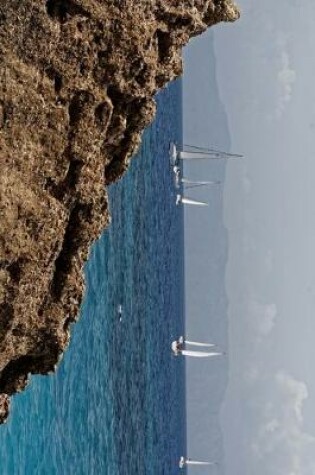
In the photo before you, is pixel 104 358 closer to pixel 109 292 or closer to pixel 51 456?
pixel 109 292

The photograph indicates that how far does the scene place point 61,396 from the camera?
2292cm

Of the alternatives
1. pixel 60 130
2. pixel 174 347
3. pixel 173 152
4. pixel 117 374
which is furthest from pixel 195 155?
pixel 60 130

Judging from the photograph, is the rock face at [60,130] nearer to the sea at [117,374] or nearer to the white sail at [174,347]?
the sea at [117,374]

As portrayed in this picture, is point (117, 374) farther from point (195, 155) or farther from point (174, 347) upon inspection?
point (195, 155)

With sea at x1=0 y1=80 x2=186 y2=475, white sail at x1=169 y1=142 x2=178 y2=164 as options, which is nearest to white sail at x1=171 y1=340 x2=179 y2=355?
sea at x1=0 y1=80 x2=186 y2=475

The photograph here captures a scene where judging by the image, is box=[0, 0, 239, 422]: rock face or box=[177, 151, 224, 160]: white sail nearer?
box=[0, 0, 239, 422]: rock face

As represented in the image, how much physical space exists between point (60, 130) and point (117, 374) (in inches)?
1086

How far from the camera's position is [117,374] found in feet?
107

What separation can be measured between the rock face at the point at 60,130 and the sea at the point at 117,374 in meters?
11.2

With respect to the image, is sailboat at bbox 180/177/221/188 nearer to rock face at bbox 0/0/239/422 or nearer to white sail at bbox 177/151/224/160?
white sail at bbox 177/151/224/160

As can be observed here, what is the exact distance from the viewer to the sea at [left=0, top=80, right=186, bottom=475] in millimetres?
20812

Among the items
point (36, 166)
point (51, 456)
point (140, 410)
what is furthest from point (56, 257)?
point (140, 410)

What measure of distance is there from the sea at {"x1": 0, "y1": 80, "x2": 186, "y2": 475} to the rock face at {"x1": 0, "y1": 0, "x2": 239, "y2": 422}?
36.6ft

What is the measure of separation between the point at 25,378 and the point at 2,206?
73.8 inches
